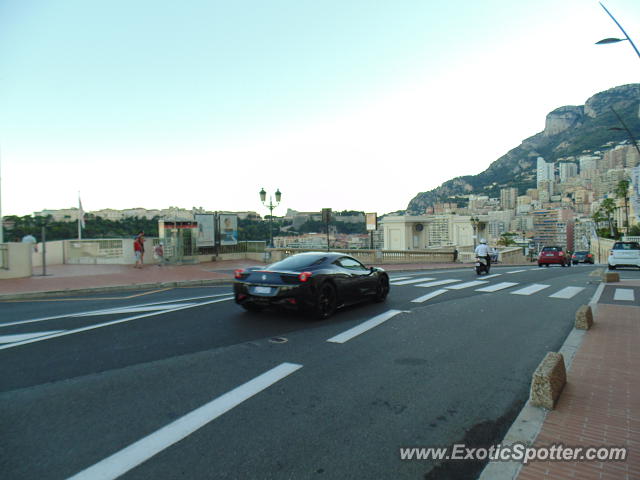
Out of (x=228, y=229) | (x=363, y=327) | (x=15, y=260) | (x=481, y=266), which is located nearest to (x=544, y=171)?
(x=228, y=229)

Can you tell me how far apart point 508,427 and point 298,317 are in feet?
17.2

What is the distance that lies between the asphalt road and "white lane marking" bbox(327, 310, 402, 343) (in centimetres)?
5

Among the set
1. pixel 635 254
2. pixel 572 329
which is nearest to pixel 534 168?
pixel 635 254

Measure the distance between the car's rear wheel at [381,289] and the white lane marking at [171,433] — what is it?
5851 millimetres

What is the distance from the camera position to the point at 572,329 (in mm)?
7477

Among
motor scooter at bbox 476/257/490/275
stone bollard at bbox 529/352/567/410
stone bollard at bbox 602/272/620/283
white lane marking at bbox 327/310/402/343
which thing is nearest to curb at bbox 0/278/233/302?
white lane marking at bbox 327/310/402/343

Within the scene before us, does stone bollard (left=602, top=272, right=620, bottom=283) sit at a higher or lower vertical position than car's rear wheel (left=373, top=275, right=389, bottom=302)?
lower

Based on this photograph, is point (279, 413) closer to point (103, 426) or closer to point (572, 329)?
point (103, 426)

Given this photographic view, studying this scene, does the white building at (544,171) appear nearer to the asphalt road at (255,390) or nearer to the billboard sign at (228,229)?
the billboard sign at (228,229)

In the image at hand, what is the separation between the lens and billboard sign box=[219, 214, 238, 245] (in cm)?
2748

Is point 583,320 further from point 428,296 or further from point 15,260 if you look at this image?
point 15,260

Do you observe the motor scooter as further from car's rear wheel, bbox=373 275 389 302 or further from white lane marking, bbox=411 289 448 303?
car's rear wheel, bbox=373 275 389 302

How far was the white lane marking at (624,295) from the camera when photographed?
11109 millimetres

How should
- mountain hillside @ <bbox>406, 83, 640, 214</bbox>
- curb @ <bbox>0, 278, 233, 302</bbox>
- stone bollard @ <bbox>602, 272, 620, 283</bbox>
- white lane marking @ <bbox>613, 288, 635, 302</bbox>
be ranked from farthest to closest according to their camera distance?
mountain hillside @ <bbox>406, 83, 640, 214</bbox> < stone bollard @ <bbox>602, 272, 620, 283</bbox> < curb @ <bbox>0, 278, 233, 302</bbox> < white lane marking @ <bbox>613, 288, 635, 302</bbox>
